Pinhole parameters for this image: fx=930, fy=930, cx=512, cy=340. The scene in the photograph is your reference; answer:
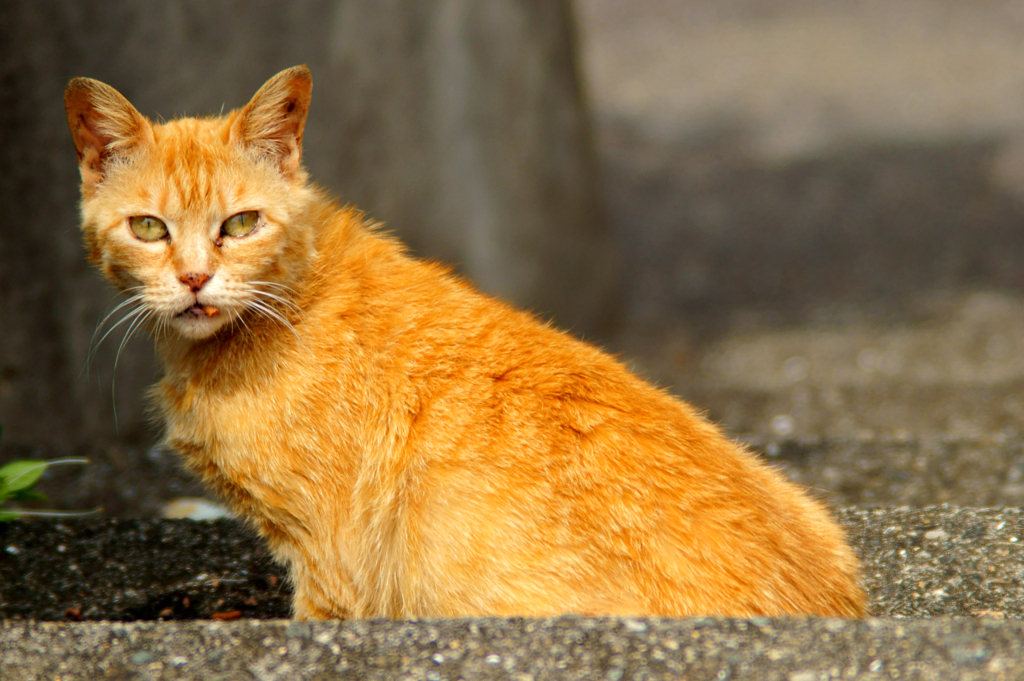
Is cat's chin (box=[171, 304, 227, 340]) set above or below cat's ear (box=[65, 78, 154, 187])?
below

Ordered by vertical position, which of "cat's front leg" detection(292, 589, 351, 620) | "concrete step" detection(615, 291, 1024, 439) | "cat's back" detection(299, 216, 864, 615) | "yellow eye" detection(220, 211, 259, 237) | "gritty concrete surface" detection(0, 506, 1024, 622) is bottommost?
"concrete step" detection(615, 291, 1024, 439)

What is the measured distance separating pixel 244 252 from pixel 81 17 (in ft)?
8.99

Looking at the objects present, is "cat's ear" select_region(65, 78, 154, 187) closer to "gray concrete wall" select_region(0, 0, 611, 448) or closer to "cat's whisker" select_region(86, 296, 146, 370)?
"cat's whisker" select_region(86, 296, 146, 370)

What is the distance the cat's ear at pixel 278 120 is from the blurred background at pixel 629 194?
7.45 feet

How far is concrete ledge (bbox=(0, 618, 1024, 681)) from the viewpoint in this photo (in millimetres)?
2182

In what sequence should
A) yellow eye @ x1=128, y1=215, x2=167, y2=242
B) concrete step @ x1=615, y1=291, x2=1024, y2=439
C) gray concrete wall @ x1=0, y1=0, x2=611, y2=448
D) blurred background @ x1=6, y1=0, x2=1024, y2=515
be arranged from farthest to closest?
concrete step @ x1=615, y1=291, x2=1024, y2=439 → blurred background @ x1=6, y1=0, x2=1024, y2=515 → gray concrete wall @ x1=0, y1=0, x2=611, y2=448 → yellow eye @ x1=128, y1=215, x2=167, y2=242

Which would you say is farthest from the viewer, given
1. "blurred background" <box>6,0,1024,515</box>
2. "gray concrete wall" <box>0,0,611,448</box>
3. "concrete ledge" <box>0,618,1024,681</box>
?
"blurred background" <box>6,0,1024,515</box>

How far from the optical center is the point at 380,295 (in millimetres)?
2996

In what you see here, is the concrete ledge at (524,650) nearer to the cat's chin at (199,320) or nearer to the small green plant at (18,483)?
the cat's chin at (199,320)

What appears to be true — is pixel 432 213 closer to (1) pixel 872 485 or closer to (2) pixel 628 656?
(1) pixel 872 485

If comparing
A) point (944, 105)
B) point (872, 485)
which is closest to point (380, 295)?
point (872, 485)

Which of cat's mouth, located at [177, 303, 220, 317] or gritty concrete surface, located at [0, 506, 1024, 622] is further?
gritty concrete surface, located at [0, 506, 1024, 622]

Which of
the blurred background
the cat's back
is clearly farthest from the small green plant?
the cat's back

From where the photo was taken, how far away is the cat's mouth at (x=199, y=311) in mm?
2688
